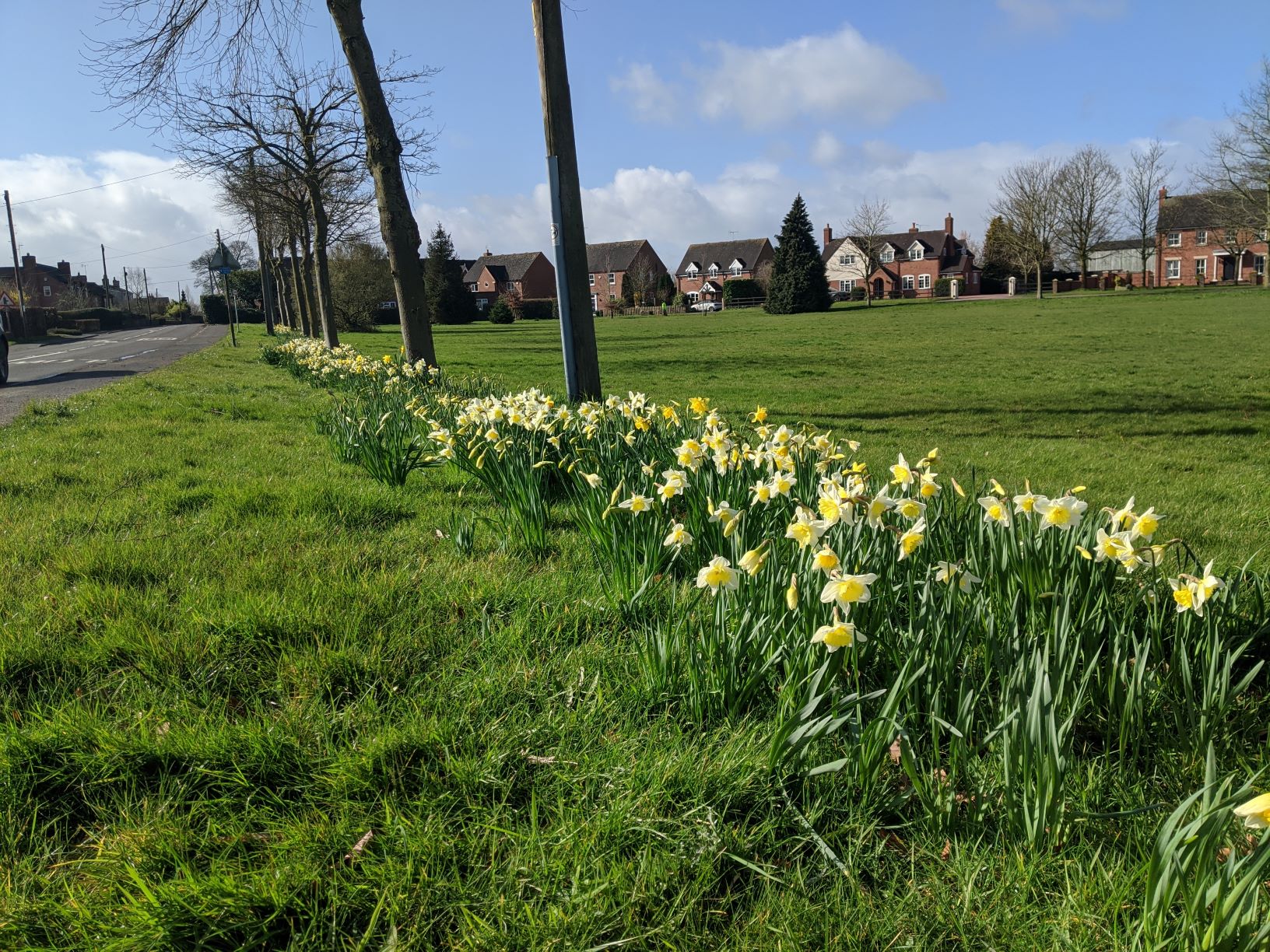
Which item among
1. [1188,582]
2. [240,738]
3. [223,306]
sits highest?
[223,306]

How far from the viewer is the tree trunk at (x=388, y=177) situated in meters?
11.0

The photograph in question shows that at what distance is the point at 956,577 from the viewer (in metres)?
2.35

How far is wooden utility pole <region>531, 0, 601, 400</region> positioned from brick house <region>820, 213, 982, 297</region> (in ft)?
258

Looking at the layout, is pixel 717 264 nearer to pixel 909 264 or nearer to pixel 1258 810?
pixel 909 264

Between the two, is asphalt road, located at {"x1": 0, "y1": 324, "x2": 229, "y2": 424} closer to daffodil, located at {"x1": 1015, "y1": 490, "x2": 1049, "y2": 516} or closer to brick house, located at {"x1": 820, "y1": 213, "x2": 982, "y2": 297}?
daffodil, located at {"x1": 1015, "y1": 490, "x2": 1049, "y2": 516}

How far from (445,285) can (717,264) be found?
41539mm

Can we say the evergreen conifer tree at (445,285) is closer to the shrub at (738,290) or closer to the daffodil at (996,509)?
the shrub at (738,290)

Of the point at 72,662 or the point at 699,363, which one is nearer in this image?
the point at 72,662

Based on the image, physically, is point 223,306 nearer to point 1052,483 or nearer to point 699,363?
point 699,363

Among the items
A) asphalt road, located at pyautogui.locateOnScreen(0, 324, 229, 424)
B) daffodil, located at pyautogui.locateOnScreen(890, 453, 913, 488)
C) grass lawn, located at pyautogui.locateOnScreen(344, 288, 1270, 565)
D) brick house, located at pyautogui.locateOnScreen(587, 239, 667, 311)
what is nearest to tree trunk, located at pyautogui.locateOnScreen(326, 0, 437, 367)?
grass lawn, located at pyautogui.locateOnScreen(344, 288, 1270, 565)

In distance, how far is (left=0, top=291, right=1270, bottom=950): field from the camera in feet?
5.46

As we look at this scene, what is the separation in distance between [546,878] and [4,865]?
1.27 meters

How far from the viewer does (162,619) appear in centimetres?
→ 299

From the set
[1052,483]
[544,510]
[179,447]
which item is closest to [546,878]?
[544,510]
